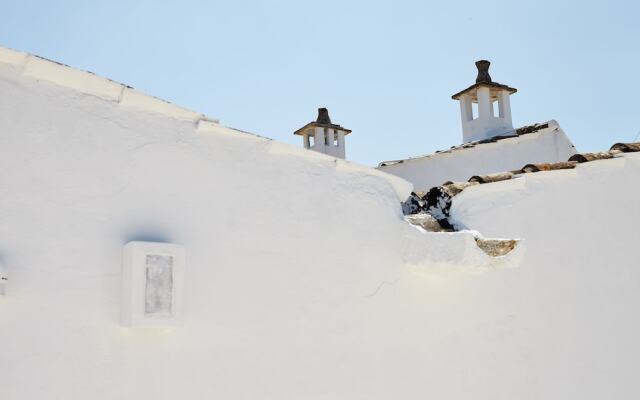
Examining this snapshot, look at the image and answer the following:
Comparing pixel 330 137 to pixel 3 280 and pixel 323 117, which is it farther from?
pixel 3 280

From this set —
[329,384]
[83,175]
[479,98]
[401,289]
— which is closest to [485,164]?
[479,98]

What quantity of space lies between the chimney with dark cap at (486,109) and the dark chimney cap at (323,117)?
2523 mm

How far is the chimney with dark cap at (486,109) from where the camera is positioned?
13.1m

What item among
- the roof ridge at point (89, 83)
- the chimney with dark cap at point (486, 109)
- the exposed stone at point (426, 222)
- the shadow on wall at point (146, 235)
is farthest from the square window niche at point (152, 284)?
the chimney with dark cap at point (486, 109)

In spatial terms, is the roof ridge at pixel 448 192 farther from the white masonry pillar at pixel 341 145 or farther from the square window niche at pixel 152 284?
the white masonry pillar at pixel 341 145

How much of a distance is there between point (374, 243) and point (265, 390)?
1254mm

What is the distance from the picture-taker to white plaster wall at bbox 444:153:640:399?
5180mm

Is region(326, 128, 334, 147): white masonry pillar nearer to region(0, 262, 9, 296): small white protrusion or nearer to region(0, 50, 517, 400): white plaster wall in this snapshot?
region(0, 50, 517, 400): white plaster wall

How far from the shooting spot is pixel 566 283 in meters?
5.50

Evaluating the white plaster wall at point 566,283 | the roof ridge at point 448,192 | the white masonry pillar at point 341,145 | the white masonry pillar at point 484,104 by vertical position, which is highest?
the white masonry pillar at point 484,104

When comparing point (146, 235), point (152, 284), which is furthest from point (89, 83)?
point (152, 284)

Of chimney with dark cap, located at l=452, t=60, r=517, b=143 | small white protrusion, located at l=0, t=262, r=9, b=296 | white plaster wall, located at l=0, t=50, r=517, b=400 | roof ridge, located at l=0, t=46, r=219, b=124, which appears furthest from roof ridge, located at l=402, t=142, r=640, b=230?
chimney with dark cap, located at l=452, t=60, r=517, b=143

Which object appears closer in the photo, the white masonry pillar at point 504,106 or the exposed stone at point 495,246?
the exposed stone at point 495,246

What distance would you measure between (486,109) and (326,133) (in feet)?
9.93
